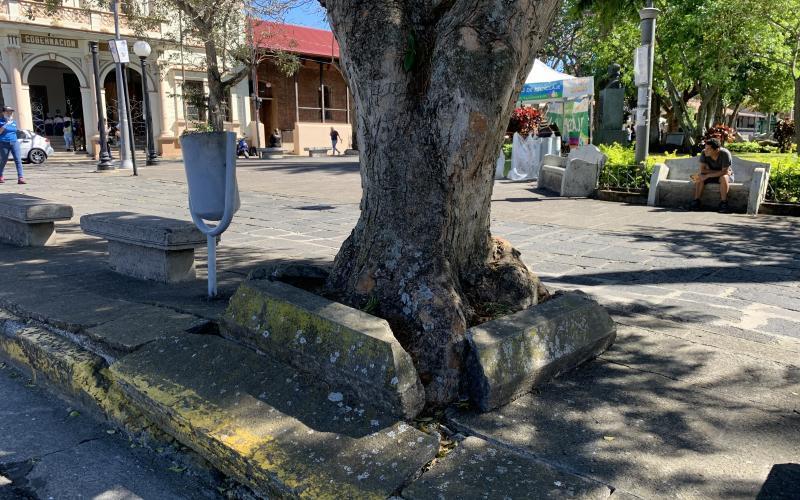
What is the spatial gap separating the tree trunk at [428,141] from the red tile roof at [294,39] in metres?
23.4

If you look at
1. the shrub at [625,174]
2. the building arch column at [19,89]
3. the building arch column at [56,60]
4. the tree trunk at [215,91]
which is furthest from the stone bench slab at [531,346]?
the building arch column at [56,60]

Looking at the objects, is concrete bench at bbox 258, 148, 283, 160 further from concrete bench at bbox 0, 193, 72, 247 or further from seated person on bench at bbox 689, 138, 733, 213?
concrete bench at bbox 0, 193, 72, 247

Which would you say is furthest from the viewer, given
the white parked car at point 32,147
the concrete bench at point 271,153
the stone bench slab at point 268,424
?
the concrete bench at point 271,153

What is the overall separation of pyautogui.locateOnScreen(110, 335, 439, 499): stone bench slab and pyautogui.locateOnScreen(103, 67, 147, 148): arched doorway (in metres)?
28.8

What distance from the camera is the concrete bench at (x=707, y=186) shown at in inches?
351

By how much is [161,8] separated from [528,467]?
2566 centimetres

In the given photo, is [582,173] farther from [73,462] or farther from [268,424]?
[73,462]

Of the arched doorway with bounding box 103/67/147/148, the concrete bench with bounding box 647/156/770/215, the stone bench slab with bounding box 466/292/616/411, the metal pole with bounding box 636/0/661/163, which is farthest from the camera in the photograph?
the arched doorway with bounding box 103/67/147/148

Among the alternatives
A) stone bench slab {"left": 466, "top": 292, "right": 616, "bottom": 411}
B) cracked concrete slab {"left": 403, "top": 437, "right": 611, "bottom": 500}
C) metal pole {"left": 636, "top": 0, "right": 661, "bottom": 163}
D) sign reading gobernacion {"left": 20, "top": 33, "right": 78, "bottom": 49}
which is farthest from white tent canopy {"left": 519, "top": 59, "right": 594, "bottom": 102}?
sign reading gobernacion {"left": 20, "top": 33, "right": 78, "bottom": 49}

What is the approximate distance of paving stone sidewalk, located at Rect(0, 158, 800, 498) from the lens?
2.23 m

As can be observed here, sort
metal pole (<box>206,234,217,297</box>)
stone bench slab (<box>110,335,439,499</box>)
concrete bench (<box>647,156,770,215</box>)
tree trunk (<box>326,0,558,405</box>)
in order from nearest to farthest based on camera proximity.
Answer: stone bench slab (<box>110,335,439,499</box>) < tree trunk (<box>326,0,558,405</box>) < metal pole (<box>206,234,217,297</box>) < concrete bench (<box>647,156,770,215</box>)

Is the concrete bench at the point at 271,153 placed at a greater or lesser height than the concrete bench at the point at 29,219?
greater

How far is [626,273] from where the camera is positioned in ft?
17.9

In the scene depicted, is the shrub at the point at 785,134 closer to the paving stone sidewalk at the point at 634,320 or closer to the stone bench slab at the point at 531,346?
the paving stone sidewalk at the point at 634,320
